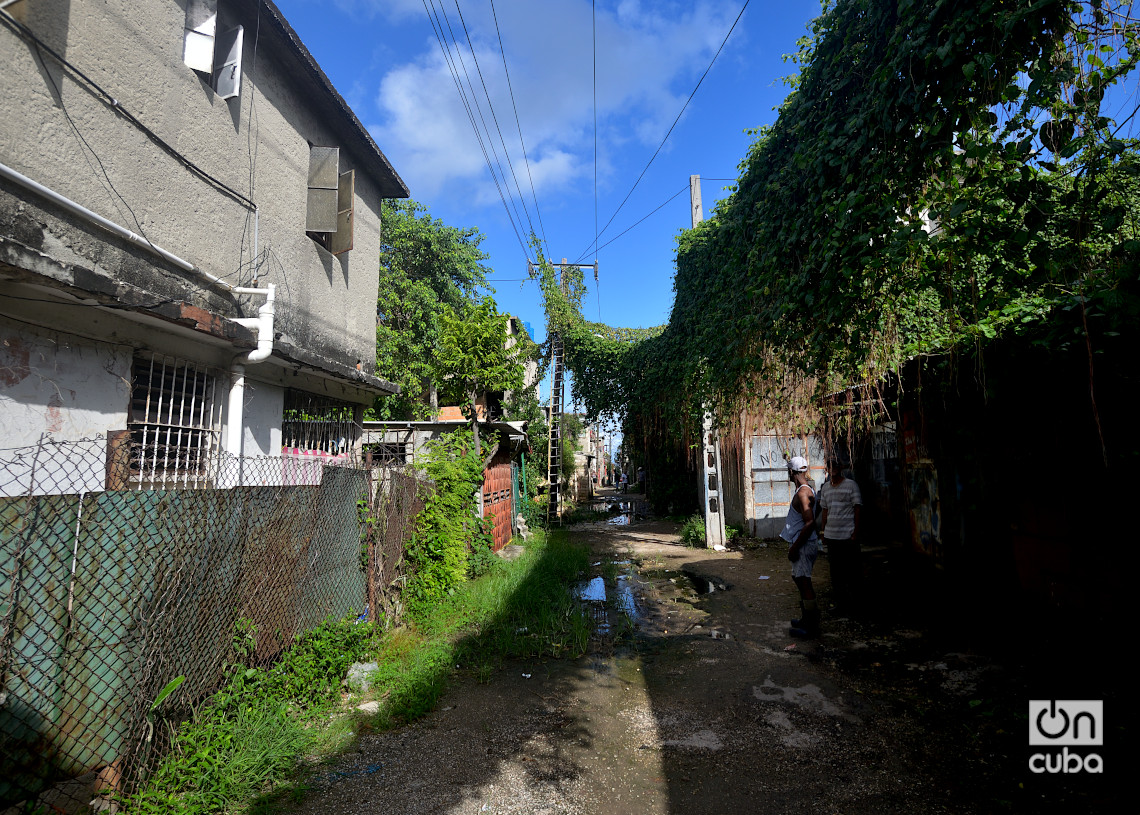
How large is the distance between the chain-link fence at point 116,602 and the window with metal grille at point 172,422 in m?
0.31

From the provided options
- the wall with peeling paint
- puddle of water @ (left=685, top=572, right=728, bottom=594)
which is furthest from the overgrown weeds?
the wall with peeling paint

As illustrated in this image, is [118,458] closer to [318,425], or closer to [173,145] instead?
[173,145]

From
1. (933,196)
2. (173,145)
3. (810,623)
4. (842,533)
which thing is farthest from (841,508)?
(173,145)

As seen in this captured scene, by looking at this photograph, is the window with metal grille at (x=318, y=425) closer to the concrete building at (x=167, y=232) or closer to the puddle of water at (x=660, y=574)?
the concrete building at (x=167, y=232)

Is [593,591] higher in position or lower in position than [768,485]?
lower

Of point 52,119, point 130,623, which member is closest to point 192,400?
point 52,119

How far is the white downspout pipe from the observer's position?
17.4 feet

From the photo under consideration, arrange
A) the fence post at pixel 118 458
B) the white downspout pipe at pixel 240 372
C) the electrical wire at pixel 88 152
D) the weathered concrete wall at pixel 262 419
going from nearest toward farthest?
the electrical wire at pixel 88 152, the fence post at pixel 118 458, the white downspout pipe at pixel 240 372, the weathered concrete wall at pixel 262 419

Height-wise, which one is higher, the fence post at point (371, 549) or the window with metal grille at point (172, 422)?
the window with metal grille at point (172, 422)

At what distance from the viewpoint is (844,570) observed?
19.9 ft

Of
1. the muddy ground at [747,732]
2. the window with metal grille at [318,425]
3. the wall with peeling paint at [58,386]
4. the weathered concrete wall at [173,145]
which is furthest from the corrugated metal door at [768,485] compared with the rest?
the wall with peeling paint at [58,386]

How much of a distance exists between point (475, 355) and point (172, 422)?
5.76 meters

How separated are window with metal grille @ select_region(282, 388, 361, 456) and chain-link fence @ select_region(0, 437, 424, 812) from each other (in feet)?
8.18

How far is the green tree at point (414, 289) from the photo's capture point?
16297 millimetres
